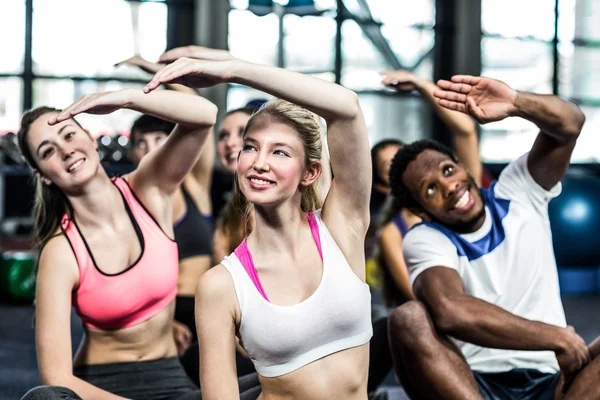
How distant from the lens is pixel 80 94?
6.39m

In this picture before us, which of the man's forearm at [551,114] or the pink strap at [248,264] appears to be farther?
the man's forearm at [551,114]

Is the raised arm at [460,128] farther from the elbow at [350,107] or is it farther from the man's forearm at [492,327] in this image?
the elbow at [350,107]

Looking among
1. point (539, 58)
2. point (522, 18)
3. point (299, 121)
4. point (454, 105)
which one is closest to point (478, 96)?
point (454, 105)

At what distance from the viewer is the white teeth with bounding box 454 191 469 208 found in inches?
76.7

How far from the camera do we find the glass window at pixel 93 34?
6324 millimetres

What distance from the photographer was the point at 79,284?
5.74ft

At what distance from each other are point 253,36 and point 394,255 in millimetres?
4634

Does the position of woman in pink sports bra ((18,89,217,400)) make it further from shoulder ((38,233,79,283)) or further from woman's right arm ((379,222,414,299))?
woman's right arm ((379,222,414,299))

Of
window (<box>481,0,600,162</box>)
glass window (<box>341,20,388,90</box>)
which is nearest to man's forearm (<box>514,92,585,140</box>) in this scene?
glass window (<box>341,20,388,90</box>)

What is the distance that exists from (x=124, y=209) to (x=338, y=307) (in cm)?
70

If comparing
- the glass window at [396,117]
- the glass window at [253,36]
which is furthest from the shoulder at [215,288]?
the glass window at [396,117]

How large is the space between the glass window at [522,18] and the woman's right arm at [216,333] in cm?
694

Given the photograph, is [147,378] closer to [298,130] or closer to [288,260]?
[288,260]

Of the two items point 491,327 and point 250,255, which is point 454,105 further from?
point 250,255
